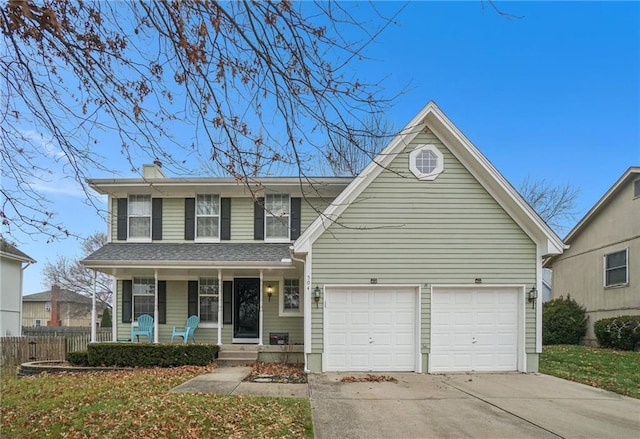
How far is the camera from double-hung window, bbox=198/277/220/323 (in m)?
14.7

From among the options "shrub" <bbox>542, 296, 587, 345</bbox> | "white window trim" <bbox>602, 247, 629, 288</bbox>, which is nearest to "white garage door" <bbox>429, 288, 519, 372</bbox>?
"white window trim" <bbox>602, 247, 629, 288</bbox>

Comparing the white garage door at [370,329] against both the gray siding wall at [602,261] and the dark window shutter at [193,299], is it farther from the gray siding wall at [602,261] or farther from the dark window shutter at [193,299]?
the gray siding wall at [602,261]

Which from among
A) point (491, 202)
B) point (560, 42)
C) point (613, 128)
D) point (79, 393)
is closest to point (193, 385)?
point (79, 393)

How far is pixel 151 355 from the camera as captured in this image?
472 inches

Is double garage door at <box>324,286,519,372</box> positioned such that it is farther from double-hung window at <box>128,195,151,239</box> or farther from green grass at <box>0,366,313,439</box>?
double-hung window at <box>128,195,151,239</box>

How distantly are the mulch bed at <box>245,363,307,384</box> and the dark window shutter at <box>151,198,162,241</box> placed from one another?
585 cm

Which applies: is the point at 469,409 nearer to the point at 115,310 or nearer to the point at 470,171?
the point at 470,171

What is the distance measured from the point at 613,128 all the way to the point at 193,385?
16.1 meters

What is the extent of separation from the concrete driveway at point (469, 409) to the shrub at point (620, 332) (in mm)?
8283

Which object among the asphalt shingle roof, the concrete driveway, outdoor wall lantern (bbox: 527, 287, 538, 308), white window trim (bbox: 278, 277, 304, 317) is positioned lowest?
the concrete driveway

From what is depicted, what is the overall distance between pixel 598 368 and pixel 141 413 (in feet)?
36.6

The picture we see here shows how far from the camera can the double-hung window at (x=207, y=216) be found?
1516cm

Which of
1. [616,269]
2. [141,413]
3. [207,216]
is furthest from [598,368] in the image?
[207,216]

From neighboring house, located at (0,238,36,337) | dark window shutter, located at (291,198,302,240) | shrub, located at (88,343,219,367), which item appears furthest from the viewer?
neighboring house, located at (0,238,36,337)
